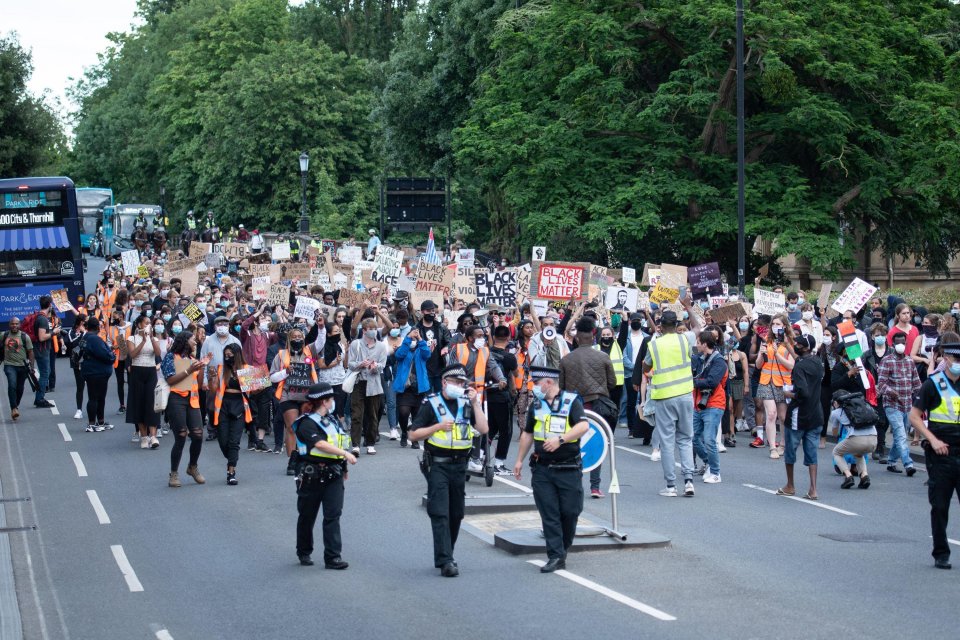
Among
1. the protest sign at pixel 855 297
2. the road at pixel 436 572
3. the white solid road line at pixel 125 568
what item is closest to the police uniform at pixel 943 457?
the road at pixel 436 572

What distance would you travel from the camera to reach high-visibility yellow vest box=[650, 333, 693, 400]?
14086 mm

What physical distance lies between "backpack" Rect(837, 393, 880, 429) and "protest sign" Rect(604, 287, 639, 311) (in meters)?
7.77

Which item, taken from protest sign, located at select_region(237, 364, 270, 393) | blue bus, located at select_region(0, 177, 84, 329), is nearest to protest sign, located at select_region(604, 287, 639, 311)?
protest sign, located at select_region(237, 364, 270, 393)

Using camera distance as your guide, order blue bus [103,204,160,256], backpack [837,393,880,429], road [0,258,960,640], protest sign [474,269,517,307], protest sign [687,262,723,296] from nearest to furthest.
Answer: road [0,258,960,640], backpack [837,393,880,429], protest sign [474,269,517,307], protest sign [687,262,723,296], blue bus [103,204,160,256]

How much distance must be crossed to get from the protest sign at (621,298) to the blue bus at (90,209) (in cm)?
5233

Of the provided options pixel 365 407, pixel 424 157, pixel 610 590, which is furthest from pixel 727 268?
pixel 610 590

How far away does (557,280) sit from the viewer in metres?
20.5

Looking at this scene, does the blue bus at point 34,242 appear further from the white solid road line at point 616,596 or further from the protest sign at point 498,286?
the white solid road line at point 616,596

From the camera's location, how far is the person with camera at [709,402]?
1480cm

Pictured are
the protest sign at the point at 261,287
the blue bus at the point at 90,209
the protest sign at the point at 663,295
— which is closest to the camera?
the protest sign at the point at 663,295

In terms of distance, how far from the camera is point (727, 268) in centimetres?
3809

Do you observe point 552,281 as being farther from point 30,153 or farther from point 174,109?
point 174,109

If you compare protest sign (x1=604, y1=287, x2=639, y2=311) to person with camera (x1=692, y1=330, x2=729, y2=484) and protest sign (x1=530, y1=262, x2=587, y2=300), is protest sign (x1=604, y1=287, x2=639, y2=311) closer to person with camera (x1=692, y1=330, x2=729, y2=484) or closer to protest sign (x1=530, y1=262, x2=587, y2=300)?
protest sign (x1=530, y1=262, x2=587, y2=300)

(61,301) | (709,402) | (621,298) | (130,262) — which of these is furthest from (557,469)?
(130,262)
